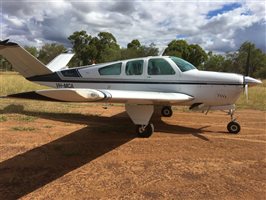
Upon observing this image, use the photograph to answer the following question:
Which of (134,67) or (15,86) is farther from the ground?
(134,67)

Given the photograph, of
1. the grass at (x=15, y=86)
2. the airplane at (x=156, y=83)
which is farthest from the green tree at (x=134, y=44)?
the airplane at (x=156, y=83)

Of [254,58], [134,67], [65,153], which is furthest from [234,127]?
[254,58]

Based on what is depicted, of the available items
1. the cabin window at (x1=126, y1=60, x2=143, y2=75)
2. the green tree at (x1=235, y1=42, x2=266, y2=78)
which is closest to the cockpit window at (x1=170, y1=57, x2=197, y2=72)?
the cabin window at (x1=126, y1=60, x2=143, y2=75)

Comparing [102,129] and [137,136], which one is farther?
[102,129]

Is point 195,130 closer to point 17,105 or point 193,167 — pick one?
point 193,167

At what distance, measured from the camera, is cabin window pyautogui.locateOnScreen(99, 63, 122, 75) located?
909 cm

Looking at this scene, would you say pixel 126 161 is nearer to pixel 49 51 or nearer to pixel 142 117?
pixel 142 117

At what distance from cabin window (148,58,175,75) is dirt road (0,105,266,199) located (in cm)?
175

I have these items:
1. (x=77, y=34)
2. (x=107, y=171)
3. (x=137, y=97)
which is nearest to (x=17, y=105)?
(x=137, y=97)

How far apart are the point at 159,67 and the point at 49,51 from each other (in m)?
83.8

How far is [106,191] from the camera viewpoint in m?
4.35

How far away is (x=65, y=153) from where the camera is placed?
6043 millimetres

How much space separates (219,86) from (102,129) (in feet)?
11.9

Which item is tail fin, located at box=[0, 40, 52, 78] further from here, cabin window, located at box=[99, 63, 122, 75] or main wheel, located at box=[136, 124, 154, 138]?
main wheel, located at box=[136, 124, 154, 138]
